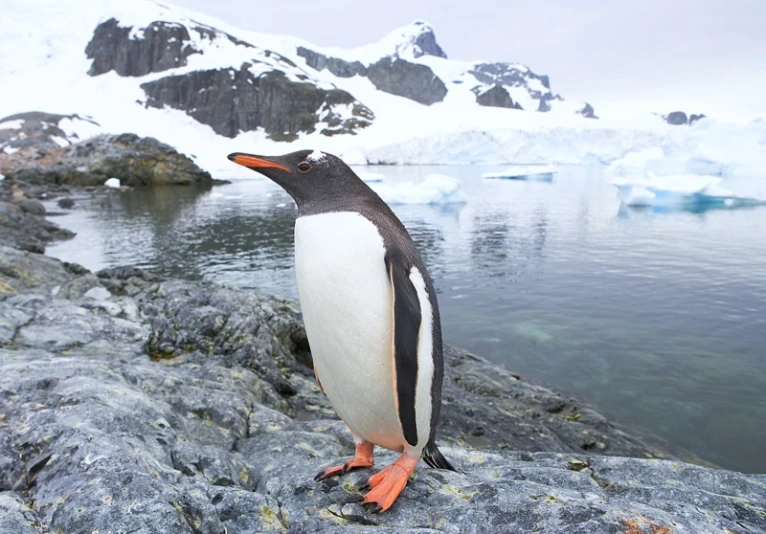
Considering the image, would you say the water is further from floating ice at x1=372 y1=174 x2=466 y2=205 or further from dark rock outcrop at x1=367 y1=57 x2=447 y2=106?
dark rock outcrop at x1=367 y1=57 x2=447 y2=106

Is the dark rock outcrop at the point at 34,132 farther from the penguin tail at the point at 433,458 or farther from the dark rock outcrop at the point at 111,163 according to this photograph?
the penguin tail at the point at 433,458

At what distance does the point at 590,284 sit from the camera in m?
11.2

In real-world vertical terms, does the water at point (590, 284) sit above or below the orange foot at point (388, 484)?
below

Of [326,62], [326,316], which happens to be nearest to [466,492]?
[326,316]

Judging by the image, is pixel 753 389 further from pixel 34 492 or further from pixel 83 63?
pixel 83 63

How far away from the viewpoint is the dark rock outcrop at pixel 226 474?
1.76 m

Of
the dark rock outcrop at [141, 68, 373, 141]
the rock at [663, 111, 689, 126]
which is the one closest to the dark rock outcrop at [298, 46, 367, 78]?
the dark rock outcrop at [141, 68, 373, 141]

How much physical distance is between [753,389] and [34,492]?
776 cm

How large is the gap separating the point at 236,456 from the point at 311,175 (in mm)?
1645

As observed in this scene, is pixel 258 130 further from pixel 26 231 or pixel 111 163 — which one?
pixel 26 231

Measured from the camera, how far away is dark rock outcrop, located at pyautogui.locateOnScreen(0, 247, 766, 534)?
1.76 meters

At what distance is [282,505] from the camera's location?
7.00ft

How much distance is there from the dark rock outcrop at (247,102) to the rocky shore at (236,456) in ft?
258

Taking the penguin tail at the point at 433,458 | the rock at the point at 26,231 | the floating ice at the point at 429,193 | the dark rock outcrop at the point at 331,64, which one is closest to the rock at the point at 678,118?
the dark rock outcrop at the point at 331,64
